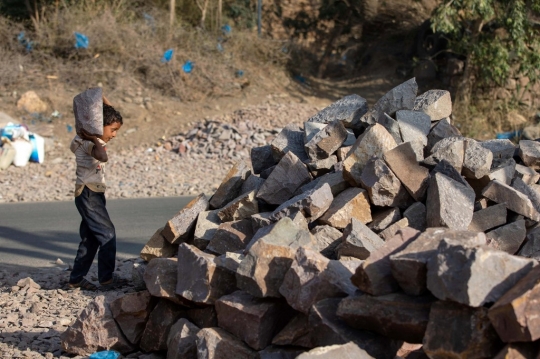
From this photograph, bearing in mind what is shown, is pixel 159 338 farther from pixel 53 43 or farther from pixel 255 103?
pixel 53 43

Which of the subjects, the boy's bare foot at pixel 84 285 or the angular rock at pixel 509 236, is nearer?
the angular rock at pixel 509 236

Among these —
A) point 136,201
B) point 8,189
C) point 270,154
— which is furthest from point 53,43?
point 270,154

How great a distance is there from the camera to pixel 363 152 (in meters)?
4.62

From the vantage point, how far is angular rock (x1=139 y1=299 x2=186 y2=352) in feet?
12.9

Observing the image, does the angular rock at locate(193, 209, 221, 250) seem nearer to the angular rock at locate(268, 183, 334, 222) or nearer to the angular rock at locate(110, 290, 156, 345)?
the angular rock at locate(268, 183, 334, 222)

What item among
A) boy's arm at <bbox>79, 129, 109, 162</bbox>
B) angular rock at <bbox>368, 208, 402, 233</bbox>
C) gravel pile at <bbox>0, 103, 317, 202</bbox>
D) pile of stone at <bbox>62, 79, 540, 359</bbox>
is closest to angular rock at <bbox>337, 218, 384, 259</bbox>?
pile of stone at <bbox>62, 79, 540, 359</bbox>

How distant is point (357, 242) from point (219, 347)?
105 cm

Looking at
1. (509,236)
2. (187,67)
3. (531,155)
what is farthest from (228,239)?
(187,67)

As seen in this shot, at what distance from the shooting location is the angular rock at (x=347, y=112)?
5.51 m

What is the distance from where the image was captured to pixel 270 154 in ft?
18.5

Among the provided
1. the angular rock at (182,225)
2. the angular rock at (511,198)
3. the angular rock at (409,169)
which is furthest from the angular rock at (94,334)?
the angular rock at (511,198)

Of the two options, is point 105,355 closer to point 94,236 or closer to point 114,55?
point 94,236

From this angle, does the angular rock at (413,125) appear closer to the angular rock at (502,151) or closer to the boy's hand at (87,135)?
the angular rock at (502,151)

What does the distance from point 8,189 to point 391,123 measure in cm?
742
